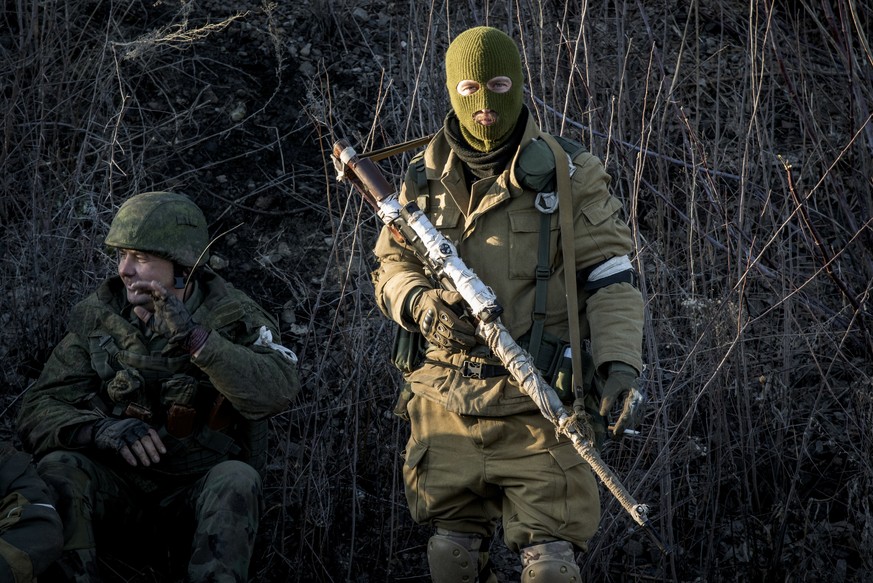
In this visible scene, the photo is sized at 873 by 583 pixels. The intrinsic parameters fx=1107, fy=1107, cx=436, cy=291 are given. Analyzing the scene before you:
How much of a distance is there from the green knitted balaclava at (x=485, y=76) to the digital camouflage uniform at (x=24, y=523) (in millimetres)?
1752

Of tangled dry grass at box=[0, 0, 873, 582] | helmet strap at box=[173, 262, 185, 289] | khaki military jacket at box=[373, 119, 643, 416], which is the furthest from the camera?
tangled dry grass at box=[0, 0, 873, 582]

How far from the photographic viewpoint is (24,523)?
3.30 meters

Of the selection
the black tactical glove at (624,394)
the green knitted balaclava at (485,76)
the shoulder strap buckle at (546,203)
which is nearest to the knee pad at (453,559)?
the black tactical glove at (624,394)

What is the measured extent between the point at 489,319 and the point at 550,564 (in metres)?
0.76

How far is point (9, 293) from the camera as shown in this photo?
5312mm

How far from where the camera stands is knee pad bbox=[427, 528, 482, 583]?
3520 mm

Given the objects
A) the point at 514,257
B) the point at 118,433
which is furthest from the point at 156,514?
the point at 514,257

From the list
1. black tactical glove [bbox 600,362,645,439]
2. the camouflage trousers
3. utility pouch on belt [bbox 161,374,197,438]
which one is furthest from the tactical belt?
utility pouch on belt [bbox 161,374,197,438]

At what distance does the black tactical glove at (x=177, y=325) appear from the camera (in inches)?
146

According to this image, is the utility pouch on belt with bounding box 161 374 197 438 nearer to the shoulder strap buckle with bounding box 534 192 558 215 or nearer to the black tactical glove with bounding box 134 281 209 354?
the black tactical glove with bounding box 134 281 209 354

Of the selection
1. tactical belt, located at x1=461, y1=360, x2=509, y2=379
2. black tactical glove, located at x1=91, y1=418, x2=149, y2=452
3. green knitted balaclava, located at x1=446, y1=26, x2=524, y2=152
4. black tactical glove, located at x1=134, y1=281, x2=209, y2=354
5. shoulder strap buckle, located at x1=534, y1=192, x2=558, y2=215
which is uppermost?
green knitted balaclava, located at x1=446, y1=26, x2=524, y2=152

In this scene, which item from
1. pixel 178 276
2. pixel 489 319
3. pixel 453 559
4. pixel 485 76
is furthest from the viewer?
pixel 178 276

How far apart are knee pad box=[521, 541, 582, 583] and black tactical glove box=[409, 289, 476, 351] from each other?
0.66 m

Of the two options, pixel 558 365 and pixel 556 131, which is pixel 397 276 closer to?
pixel 558 365
